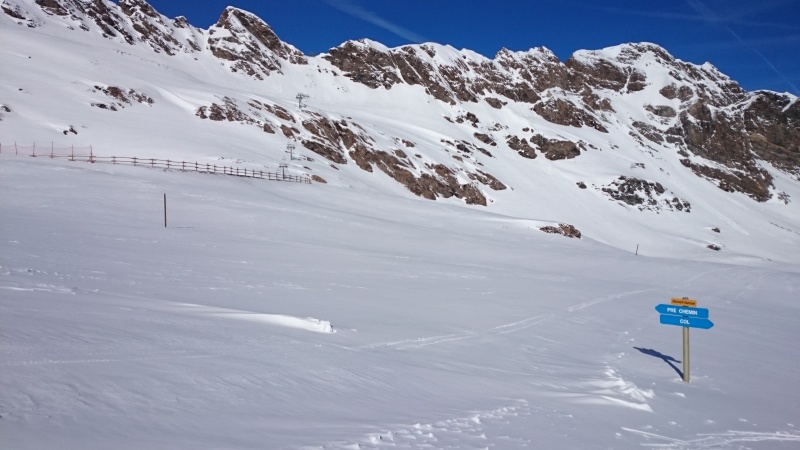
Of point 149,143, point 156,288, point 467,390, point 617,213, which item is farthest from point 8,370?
point 617,213

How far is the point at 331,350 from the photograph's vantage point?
8898mm

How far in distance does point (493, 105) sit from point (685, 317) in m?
133

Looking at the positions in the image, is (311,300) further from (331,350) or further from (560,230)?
(560,230)

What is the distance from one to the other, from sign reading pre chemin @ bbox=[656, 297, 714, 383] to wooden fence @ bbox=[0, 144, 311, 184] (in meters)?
39.9

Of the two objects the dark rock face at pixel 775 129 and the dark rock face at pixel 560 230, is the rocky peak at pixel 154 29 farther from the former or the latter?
the dark rock face at pixel 775 129

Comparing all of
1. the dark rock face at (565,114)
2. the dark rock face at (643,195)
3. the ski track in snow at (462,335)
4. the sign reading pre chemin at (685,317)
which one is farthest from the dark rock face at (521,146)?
the sign reading pre chemin at (685,317)

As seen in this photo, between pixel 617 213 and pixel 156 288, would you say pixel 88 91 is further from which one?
pixel 617 213

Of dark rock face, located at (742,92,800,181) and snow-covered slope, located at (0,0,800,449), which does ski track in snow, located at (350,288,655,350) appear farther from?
dark rock face, located at (742,92,800,181)

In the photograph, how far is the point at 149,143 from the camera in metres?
54.8

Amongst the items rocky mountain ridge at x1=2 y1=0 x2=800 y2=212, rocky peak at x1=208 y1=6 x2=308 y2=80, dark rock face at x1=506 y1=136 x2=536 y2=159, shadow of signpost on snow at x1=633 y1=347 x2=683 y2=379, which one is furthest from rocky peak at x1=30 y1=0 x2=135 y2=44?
shadow of signpost on snow at x1=633 y1=347 x2=683 y2=379

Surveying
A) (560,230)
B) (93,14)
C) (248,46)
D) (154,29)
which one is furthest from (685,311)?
(248,46)

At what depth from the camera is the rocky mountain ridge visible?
83688 mm

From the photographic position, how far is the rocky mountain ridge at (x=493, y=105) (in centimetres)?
8369

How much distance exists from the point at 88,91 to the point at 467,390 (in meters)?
71.5
